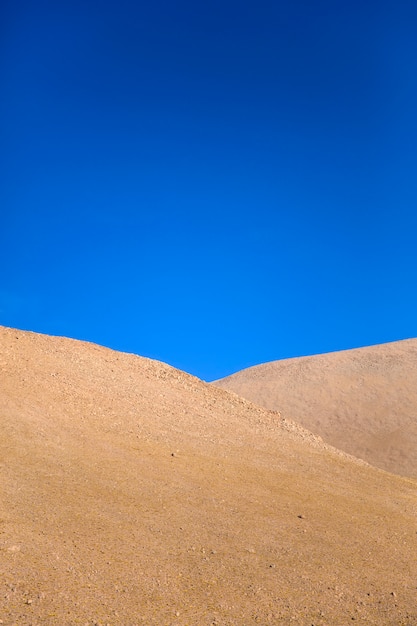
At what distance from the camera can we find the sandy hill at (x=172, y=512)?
30.1 ft

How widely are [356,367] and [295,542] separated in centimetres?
3222

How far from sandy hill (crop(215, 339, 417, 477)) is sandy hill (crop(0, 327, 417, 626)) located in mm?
12888

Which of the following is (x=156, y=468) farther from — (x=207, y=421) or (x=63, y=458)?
(x=207, y=421)

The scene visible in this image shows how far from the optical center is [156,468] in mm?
15172

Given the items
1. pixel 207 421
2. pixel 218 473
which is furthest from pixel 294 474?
pixel 207 421

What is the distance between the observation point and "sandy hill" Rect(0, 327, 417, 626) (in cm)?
919

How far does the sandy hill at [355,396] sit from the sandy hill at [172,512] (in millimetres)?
12888

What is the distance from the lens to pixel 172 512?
12.7m

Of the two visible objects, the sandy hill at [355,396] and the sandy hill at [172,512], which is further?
the sandy hill at [355,396]

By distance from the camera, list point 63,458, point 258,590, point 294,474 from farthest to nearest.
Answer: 1. point 294,474
2. point 63,458
3. point 258,590

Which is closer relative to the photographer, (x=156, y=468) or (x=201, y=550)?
(x=201, y=550)

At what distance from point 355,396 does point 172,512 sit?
28430mm

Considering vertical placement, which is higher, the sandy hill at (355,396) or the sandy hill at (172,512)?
the sandy hill at (355,396)

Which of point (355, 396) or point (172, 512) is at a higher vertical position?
point (355, 396)
